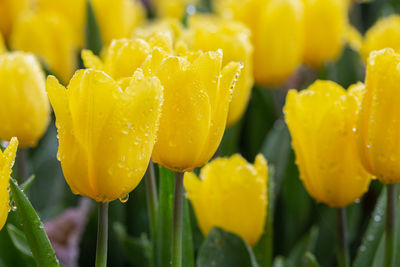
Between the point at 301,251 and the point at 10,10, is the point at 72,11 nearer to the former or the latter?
the point at 10,10

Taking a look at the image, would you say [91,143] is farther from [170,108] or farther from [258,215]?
[258,215]

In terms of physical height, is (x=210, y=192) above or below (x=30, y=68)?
below

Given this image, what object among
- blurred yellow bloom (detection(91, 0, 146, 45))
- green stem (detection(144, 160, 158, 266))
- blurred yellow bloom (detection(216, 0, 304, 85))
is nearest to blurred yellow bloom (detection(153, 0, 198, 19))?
blurred yellow bloom (detection(91, 0, 146, 45))

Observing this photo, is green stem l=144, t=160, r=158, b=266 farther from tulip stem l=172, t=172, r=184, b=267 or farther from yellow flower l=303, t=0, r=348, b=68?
yellow flower l=303, t=0, r=348, b=68

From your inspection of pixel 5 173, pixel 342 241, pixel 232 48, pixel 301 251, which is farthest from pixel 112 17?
pixel 5 173

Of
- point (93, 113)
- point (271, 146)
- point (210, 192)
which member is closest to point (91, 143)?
point (93, 113)
